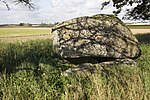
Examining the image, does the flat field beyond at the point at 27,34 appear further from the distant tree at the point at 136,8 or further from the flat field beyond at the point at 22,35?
the distant tree at the point at 136,8

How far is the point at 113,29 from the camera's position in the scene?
13867 mm

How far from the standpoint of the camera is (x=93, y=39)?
13344mm

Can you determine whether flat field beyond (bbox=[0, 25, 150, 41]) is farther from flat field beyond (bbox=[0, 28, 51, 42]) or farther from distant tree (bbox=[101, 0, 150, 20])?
distant tree (bbox=[101, 0, 150, 20])

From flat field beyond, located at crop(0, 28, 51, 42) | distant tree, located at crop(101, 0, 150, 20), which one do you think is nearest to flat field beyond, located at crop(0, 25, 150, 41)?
flat field beyond, located at crop(0, 28, 51, 42)

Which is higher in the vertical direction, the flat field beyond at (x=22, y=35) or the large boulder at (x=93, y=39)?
the large boulder at (x=93, y=39)

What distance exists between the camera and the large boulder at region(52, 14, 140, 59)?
1295cm

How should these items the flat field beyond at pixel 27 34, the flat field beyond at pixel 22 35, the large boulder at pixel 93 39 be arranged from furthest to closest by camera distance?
the flat field beyond at pixel 27 34
the flat field beyond at pixel 22 35
the large boulder at pixel 93 39

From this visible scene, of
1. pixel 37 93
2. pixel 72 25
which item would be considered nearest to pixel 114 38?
pixel 72 25

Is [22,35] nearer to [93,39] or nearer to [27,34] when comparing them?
[27,34]

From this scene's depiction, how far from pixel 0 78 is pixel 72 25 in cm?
671

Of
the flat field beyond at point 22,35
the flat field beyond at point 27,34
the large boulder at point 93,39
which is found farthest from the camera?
the flat field beyond at point 27,34

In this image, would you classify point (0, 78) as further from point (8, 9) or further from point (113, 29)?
point (113, 29)

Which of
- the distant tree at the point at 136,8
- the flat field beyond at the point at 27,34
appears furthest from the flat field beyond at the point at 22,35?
the distant tree at the point at 136,8

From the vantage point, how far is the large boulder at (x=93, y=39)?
12945 mm
